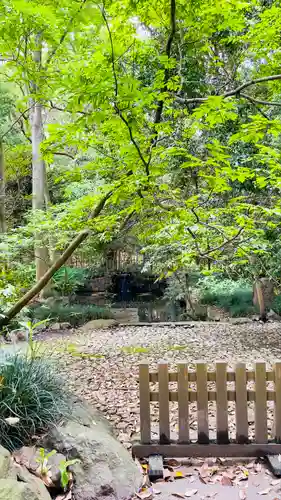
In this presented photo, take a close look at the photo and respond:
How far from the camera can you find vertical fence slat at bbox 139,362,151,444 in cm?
252

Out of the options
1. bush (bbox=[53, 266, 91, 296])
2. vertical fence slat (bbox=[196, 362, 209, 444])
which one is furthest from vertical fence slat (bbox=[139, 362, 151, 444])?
bush (bbox=[53, 266, 91, 296])

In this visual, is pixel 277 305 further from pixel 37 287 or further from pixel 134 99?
pixel 134 99

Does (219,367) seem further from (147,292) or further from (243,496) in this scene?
(147,292)

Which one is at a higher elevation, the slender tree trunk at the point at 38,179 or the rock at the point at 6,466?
the slender tree trunk at the point at 38,179

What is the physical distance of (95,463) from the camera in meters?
2.12

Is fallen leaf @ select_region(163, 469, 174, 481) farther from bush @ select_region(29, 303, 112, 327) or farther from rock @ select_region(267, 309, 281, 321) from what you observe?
rock @ select_region(267, 309, 281, 321)

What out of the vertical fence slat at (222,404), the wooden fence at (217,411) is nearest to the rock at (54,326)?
the wooden fence at (217,411)

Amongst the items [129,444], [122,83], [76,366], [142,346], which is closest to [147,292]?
[142,346]

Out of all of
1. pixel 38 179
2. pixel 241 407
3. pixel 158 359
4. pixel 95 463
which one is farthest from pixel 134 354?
pixel 38 179

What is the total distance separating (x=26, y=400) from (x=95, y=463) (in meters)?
0.58

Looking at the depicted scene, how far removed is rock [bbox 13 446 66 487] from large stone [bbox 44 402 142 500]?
78 mm

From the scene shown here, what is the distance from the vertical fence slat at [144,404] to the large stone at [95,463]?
21cm

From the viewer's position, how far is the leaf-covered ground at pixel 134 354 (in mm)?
3279

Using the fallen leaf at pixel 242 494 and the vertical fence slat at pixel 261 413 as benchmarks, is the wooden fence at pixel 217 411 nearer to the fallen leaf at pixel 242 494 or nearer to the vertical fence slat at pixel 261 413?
the vertical fence slat at pixel 261 413
